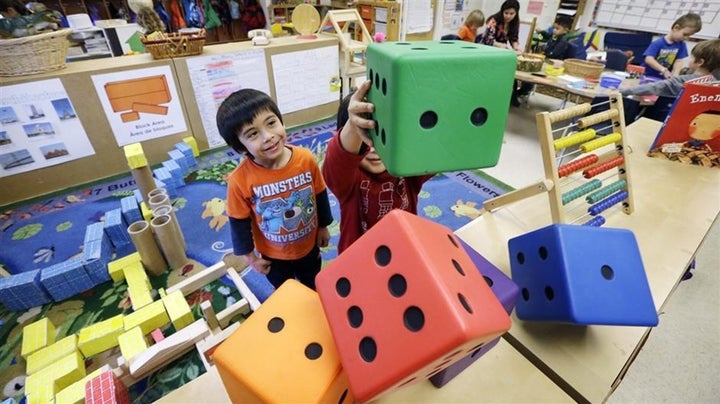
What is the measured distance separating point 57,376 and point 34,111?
1696 millimetres

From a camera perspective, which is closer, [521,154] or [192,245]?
[192,245]

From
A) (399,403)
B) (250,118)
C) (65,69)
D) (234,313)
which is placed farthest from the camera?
(65,69)

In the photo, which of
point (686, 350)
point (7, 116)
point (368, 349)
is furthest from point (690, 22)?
point (7, 116)

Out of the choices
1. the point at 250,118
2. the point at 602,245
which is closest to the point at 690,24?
the point at 602,245

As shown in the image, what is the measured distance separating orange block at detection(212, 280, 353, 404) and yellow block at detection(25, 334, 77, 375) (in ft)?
3.78

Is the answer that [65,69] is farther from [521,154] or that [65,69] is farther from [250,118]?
[521,154]

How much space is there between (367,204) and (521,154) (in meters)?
2.38

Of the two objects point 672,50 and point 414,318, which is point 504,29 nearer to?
point 672,50

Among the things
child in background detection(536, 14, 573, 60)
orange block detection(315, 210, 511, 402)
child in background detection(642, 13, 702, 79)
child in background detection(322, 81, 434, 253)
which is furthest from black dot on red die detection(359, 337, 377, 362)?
child in background detection(536, 14, 573, 60)

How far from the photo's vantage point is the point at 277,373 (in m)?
0.48

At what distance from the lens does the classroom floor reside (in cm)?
133

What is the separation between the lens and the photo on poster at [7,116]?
194 cm

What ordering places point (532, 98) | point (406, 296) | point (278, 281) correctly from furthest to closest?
point (532, 98), point (278, 281), point (406, 296)

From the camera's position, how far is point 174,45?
2295 millimetres
